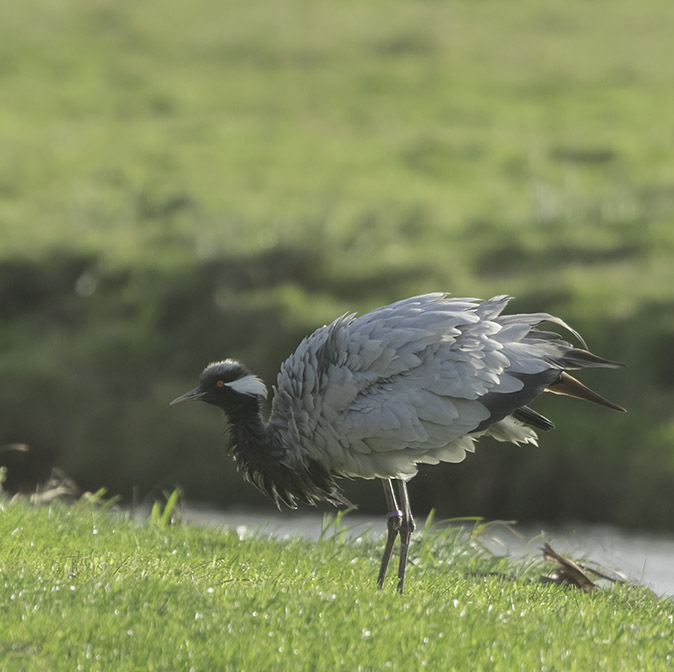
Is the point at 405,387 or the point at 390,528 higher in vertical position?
the point at 405,387

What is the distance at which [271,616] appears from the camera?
5688 mm

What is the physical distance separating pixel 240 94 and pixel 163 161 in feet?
17.7

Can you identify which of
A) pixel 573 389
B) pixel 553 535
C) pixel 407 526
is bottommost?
pixel 553 535

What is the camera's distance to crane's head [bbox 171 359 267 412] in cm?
802

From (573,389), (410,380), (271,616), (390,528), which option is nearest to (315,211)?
(573,389)

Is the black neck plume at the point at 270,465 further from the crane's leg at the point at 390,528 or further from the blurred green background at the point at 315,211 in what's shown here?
the blurred green background at the point at 315,211

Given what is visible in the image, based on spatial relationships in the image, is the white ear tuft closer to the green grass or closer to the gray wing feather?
the gray wing feather

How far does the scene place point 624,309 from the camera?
52.0 feet

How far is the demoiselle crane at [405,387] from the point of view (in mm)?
7312

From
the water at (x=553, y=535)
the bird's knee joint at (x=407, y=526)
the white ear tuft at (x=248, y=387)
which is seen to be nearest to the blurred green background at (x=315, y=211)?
the water at (x=553, y=535)

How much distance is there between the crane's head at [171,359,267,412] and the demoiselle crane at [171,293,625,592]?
8.5 inches

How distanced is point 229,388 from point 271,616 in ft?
8.52

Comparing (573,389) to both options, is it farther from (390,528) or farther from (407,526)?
(390,528)

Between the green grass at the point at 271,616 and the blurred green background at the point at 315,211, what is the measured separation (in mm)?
3521
